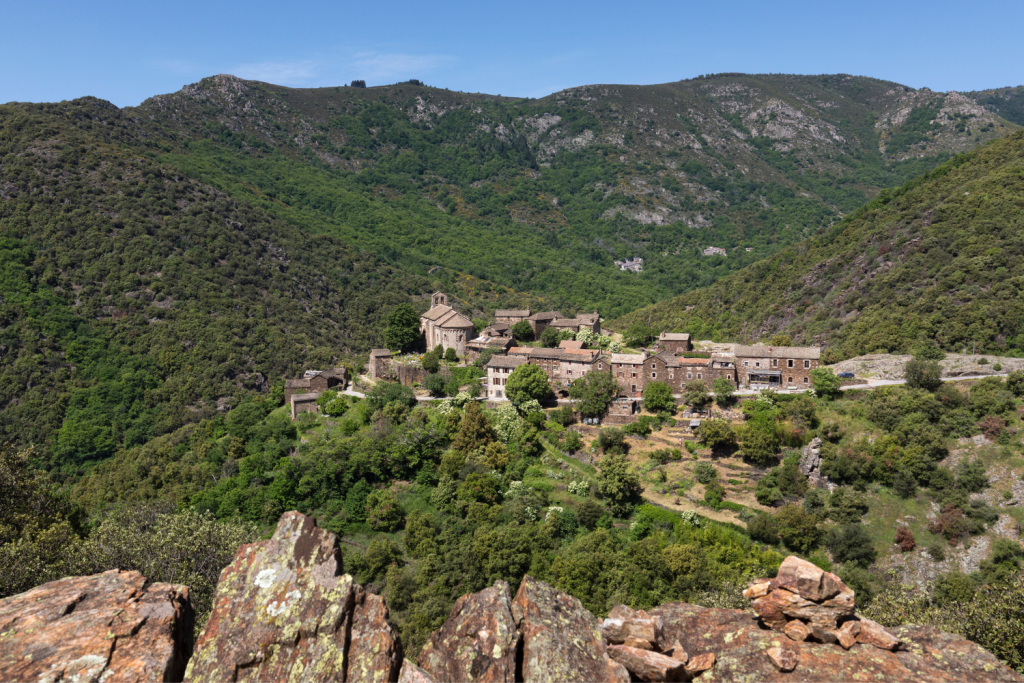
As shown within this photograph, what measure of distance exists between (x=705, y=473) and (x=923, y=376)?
2612cm

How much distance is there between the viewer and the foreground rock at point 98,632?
841cm

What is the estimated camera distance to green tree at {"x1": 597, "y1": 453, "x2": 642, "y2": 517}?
49375 mm

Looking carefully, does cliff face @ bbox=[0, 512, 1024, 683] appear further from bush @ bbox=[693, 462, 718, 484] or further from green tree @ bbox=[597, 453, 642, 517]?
bush @ bbox=[693, 462, 718, 484]

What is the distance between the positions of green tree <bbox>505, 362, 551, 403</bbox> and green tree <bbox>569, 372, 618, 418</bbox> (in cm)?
335

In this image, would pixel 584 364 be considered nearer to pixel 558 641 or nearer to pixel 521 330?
pixel 521 330

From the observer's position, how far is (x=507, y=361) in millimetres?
64250

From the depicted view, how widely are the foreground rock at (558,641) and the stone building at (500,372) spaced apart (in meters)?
52.7

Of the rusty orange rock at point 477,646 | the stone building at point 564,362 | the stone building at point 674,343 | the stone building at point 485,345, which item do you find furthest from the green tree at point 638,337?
the rusty orange rock at point 477,646

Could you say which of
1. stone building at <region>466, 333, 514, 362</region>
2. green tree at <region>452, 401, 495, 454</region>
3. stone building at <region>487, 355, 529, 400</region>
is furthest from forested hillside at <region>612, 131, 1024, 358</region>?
green tree at <region>452, 401, 495, 454</region>

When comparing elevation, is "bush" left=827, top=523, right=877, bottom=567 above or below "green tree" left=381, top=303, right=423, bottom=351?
below

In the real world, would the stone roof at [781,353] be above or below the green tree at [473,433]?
above

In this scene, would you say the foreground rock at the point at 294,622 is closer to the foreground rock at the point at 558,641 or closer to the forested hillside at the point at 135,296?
the foreground rock at the point at 558,641

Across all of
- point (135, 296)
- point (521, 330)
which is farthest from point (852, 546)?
point (135, 296)

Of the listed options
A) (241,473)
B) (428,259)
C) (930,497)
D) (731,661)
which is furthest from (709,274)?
(731,661)
